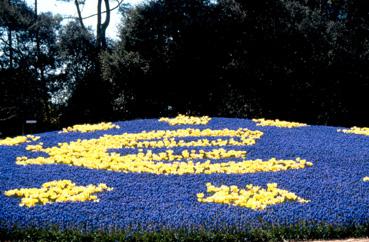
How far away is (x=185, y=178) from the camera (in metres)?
8.44

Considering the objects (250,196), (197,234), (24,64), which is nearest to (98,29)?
(24,64)

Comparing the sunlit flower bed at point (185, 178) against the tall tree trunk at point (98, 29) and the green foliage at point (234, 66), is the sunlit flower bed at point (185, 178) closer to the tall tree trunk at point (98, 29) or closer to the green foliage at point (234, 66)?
the green foliage at point (234, 66)

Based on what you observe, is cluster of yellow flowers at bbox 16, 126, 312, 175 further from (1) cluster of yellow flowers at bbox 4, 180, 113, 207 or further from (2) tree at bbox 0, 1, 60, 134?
(2) tree at bbox 0, 1, 60, 134

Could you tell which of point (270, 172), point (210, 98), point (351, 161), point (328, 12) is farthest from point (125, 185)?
point (328, 12)

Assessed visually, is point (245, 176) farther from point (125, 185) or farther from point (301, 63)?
point (301, 63)

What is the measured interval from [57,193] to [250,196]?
275 centimetres

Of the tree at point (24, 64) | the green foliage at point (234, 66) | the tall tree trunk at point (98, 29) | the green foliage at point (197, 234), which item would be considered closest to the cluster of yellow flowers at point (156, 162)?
the green foliage at point (197, 234)

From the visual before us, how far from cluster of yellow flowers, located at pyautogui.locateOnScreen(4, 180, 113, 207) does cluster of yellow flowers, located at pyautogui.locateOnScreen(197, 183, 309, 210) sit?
153 centimetres

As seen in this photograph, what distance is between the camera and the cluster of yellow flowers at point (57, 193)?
7018 millimetres

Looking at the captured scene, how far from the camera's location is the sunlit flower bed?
6262mm

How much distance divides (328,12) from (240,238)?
81.1 ft

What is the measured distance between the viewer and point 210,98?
24.1m

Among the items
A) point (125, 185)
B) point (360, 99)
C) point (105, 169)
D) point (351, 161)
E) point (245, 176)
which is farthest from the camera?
point (360, 99)

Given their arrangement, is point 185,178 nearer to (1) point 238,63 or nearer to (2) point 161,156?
(2) point 161,156
